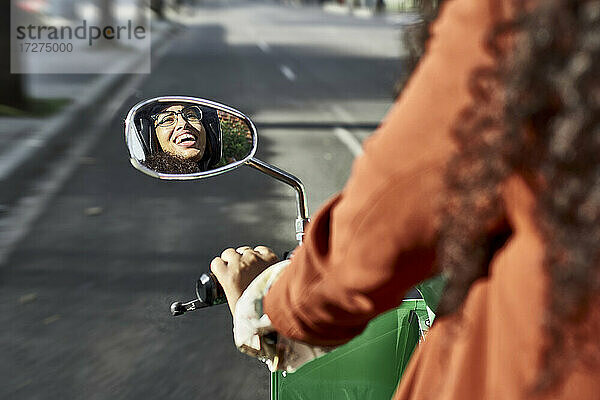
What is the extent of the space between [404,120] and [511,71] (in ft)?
0.43

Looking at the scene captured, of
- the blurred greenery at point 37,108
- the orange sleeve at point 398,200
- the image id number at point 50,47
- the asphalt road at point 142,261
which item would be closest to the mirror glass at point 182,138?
the orange sleeve at point 398,200

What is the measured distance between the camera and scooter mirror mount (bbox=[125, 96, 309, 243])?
153 cm

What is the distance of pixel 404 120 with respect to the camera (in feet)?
3.26

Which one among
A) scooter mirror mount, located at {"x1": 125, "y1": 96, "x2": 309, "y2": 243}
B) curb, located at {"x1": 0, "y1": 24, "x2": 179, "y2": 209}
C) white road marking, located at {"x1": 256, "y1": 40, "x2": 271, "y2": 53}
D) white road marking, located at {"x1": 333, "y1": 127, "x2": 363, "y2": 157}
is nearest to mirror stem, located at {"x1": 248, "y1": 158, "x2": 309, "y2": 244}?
scooter mirror mount, located at {"x1": 125, "y1": 96, "x2": 309, "y2": 243}

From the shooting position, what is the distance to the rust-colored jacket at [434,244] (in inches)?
38.0

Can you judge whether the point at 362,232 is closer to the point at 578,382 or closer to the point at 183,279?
the point at 578,382

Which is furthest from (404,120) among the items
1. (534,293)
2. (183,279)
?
(183,279)

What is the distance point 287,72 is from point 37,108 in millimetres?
7727

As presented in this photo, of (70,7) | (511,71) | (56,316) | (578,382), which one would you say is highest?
(511,71)

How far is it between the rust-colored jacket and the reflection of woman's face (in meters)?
0.47

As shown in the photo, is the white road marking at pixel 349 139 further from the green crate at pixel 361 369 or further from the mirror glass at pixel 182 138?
the mirror glass at pixel 182 138

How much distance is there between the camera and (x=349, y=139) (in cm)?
1077

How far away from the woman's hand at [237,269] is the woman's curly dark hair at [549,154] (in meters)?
0.48
